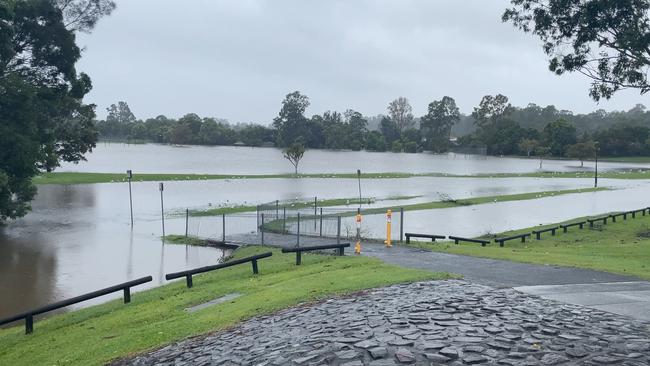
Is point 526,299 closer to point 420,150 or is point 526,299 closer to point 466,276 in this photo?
point 466,276

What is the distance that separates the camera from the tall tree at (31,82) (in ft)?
84.4

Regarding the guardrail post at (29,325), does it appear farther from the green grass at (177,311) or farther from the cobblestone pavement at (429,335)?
the cobblestone pavement at (429,335)

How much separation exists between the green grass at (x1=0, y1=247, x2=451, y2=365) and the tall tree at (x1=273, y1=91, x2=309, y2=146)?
169 m

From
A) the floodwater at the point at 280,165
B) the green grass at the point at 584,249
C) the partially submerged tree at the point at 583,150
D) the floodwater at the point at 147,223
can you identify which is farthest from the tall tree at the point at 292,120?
the green grass at the point at 584,249

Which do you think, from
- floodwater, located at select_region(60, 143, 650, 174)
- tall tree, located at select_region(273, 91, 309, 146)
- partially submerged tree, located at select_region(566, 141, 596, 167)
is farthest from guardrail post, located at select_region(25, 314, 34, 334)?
tall tree, located at select_region(273, 91, 309, 146)

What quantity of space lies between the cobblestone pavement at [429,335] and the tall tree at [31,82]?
19.0 meters

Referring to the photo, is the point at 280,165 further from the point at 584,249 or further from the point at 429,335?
the point at 429,335

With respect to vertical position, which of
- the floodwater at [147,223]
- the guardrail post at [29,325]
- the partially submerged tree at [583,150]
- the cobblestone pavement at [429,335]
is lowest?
the floodwater at [147,223]

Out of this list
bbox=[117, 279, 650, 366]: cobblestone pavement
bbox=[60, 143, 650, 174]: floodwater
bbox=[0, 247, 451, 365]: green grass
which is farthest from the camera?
bbox=[60, 143, 650, 174]: floodwater

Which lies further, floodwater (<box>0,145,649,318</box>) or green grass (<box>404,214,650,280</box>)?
floodwater (<box>0,145,649,318</box>)

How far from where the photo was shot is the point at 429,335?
7.85m

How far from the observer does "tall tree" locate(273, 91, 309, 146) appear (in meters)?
186

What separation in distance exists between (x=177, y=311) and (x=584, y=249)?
48.2ft

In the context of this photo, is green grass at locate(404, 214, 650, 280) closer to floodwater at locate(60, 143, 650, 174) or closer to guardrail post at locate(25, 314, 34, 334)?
guardrail post at locate(25, 314, 34, 334)
